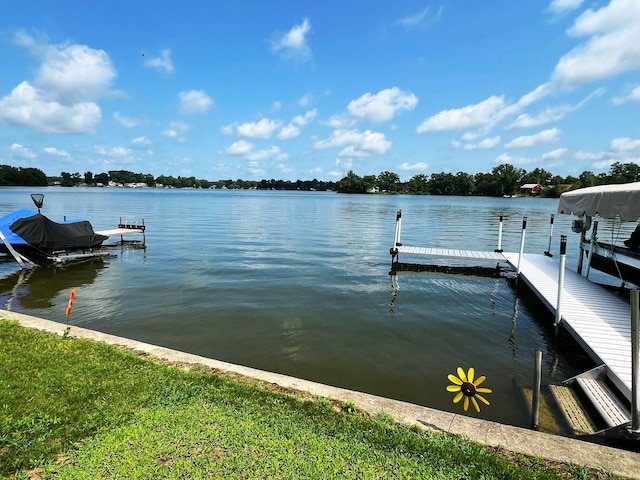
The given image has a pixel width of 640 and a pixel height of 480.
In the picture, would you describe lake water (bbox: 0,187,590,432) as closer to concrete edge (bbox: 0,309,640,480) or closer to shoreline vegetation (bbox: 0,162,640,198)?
concrete edge (bbox: 0,309,640,480)

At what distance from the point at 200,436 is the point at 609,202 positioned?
31.0 ft

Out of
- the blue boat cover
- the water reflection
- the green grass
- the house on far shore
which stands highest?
the house on far shore

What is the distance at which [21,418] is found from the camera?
374 centimetres

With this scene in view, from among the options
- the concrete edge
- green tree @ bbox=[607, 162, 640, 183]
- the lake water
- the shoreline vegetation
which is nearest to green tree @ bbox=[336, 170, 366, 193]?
the shoreline vegetation

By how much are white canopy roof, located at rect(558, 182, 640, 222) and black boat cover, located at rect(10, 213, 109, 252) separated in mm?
19086

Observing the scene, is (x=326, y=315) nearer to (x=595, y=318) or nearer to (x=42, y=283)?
(x=595, y=318)

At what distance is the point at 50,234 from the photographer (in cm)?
1571

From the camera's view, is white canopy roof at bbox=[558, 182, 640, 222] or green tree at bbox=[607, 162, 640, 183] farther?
green tree at bbox=[607, 162, 640, 183]

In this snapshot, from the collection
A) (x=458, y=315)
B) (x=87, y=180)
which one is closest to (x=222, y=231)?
(x=458, y=315)

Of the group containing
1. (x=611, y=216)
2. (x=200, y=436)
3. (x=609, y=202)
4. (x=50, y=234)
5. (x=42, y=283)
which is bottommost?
(x=42, y=283)

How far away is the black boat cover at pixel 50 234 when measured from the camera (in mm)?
15124

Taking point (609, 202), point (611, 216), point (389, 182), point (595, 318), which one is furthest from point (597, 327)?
point (389, 182)

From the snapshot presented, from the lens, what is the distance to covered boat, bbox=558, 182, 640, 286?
7.58m

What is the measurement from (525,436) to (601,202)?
7396 mm
